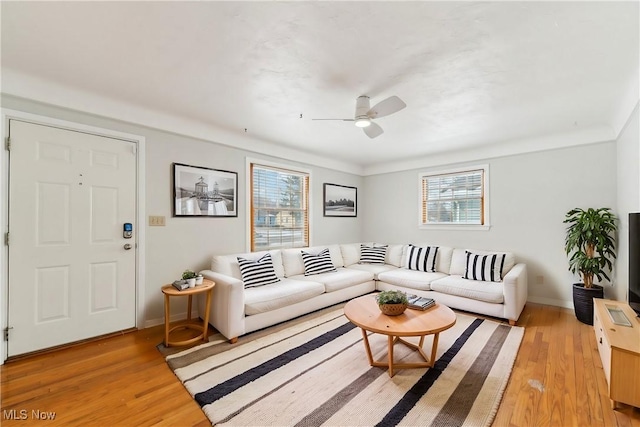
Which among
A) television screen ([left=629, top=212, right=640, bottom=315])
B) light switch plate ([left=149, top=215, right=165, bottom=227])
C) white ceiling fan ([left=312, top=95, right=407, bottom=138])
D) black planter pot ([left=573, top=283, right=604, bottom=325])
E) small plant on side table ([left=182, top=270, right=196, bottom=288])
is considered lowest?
black planter pot ([left=573, top=283, right=604, bottom=325])

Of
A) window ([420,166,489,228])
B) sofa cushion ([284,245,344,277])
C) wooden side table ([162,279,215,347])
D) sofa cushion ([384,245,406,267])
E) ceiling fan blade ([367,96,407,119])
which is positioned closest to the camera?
ceiling fan blade ([367,96,407,119])

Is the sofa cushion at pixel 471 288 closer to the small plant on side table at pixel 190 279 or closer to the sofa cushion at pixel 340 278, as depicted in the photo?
the sofa cushion at pixel 340 278

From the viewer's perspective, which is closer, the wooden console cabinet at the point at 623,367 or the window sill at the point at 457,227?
the wooden console cabinet at the point at 623,367

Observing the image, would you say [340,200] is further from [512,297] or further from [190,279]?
[190,279]

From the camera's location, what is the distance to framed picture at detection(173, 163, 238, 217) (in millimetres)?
3311

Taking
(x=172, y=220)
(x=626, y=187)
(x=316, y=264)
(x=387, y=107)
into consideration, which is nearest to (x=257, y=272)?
(x=316, y=264)

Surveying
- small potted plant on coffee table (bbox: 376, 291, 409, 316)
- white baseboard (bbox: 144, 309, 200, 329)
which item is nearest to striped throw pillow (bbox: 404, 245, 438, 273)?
small potted plant on coffee table (bbox: 376, 291, 409, 316)

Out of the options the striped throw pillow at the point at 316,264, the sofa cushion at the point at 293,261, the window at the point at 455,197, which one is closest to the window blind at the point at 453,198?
the window at the point at 455,197

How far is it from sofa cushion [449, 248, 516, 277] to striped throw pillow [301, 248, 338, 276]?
188 cm

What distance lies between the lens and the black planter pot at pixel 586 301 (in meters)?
3.12

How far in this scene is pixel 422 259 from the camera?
4.45m

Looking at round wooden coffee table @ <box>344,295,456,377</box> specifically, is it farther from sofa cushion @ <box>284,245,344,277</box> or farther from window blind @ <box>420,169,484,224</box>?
window blind @ <box>420,169,484,224</box>

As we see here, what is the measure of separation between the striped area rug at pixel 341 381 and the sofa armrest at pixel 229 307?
178 mm

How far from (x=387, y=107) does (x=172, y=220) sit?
2702mm
